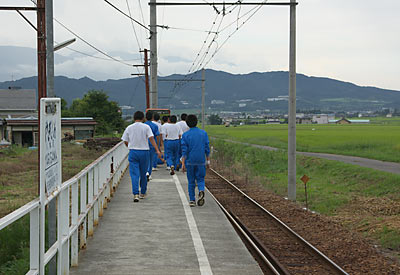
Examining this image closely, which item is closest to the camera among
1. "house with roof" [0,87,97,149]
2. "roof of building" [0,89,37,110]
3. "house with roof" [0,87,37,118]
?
"house with roof" [0,87,97,149]

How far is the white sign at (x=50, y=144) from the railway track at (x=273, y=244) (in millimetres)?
3783

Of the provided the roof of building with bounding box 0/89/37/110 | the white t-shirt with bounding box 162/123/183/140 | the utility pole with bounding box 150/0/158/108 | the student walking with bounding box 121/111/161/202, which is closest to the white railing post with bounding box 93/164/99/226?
the student walking with bounding box 121/111/161/202

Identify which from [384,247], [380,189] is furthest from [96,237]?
[380,189]

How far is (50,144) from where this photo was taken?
5.03m

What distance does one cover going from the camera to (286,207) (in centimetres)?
1648

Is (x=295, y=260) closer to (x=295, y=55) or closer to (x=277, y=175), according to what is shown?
(x=295, y=55)

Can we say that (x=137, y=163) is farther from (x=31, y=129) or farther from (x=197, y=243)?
(x=31, y=129)

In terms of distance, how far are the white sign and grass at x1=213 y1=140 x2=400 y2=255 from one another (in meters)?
9.14

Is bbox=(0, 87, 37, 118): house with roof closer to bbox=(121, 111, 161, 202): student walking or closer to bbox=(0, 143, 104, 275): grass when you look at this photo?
bbox=(0, 143, 104, 275): grass

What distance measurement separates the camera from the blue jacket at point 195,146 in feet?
37.0

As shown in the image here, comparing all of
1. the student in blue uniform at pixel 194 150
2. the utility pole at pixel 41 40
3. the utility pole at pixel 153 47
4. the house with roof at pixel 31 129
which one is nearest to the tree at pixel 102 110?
the house with roof at pixel 31 129

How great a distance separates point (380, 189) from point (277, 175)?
30.7ft

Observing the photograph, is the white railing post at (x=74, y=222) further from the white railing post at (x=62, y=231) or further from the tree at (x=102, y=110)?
the tree at (x=102, y=110)

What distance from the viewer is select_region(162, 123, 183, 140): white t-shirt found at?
16.8 metres
